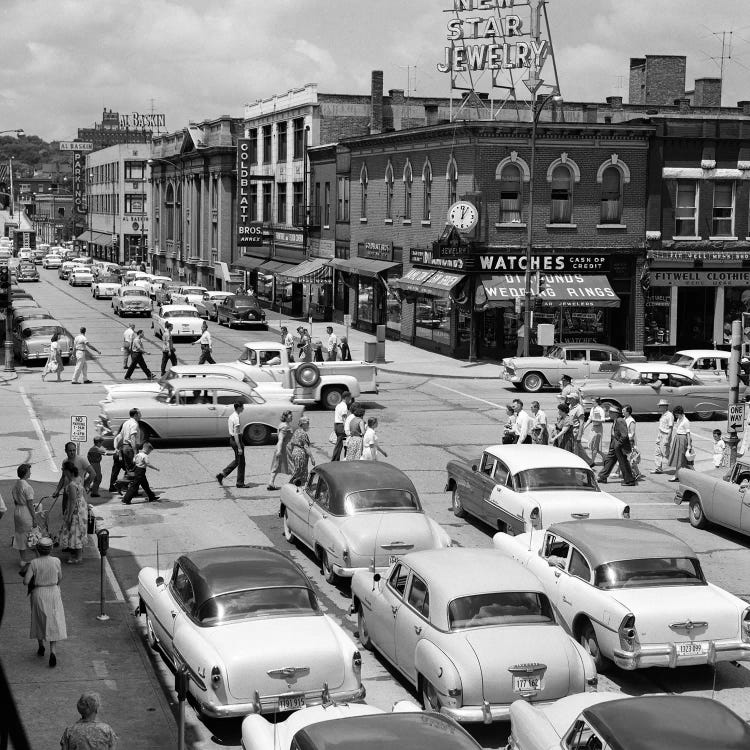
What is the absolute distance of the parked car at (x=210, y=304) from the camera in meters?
61.0

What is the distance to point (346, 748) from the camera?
777cm

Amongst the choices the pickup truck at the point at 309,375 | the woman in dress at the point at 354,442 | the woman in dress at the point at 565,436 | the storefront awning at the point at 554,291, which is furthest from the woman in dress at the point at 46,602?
the storefront awning at the point at 554,291

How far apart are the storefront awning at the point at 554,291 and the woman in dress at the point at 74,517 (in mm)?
27756

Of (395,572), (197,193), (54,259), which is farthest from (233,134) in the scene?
(395,572)

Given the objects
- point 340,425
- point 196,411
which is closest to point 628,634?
point 340,425

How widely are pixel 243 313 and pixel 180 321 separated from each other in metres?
7.30

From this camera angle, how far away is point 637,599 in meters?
12.2

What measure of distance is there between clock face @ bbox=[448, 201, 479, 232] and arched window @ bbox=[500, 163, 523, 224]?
1.43 meters

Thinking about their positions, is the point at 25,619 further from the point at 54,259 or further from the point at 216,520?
the point at 54,259

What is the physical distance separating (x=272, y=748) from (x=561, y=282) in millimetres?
35793

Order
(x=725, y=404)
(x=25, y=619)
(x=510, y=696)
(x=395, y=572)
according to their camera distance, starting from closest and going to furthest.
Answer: (x=510, y=696) < (x=395, y=572) < (x=25, y=619) < (x=725, y=404)

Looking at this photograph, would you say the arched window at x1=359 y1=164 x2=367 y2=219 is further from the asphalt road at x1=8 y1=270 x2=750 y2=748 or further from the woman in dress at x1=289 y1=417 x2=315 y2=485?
the woman in dress at x1=289 y1=417 x2=315 y2=485

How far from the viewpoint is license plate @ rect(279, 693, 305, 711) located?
33.8 ft

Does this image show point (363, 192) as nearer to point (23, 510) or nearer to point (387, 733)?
point (23, 510)
